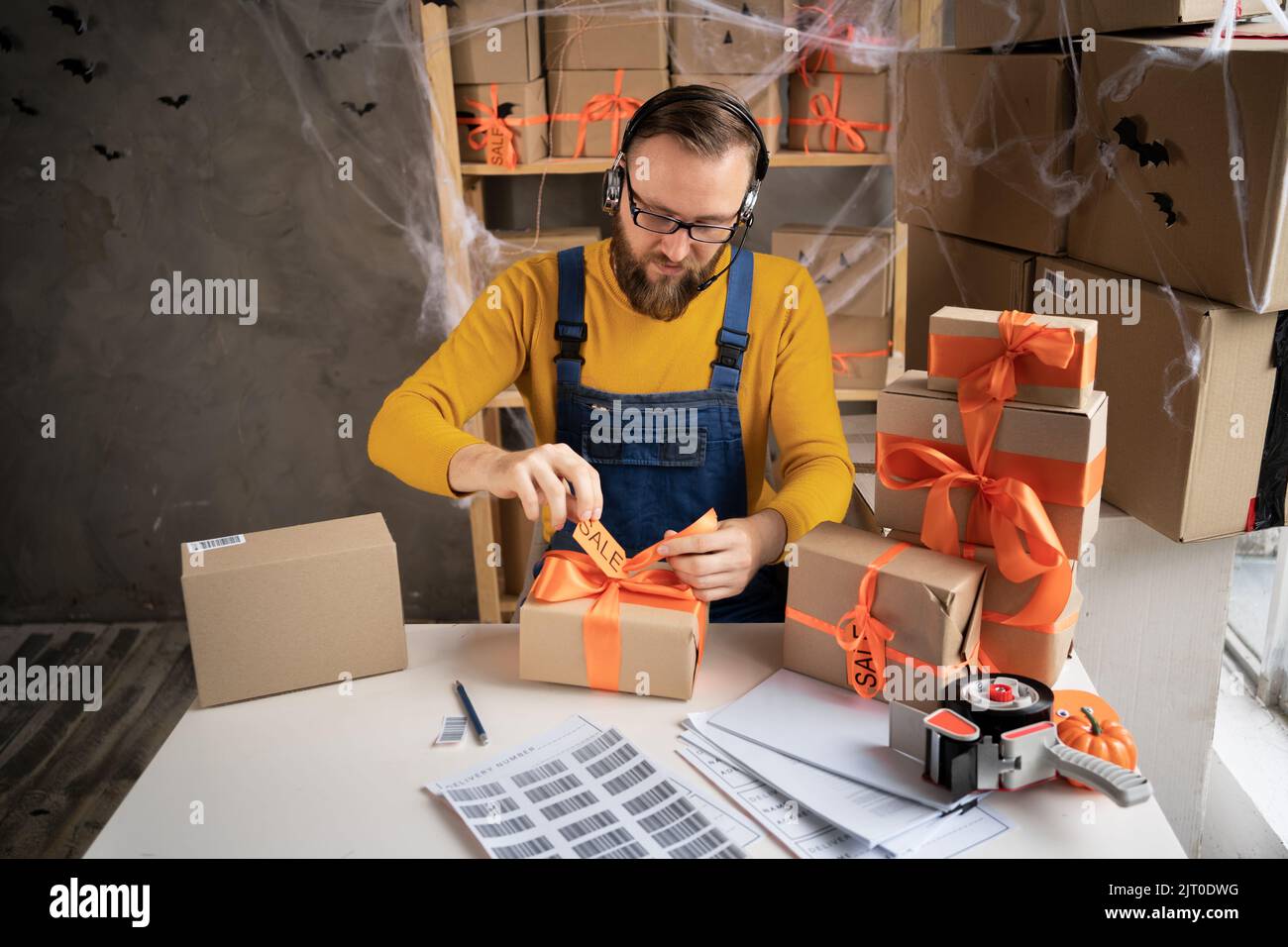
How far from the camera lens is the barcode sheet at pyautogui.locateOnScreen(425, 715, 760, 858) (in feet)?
3.43

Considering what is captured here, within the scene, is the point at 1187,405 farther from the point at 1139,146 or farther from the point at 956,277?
the point at 956,277

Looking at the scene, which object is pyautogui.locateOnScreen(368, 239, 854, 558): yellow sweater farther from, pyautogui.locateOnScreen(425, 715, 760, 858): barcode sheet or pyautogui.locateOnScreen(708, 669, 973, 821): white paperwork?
pyautogui.locateOnScreen(425, 715, 760, 858): barcode sheet

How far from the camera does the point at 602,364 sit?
6.06ft

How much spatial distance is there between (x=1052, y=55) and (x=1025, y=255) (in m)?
0.34

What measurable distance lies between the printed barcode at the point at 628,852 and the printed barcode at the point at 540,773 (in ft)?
0.46

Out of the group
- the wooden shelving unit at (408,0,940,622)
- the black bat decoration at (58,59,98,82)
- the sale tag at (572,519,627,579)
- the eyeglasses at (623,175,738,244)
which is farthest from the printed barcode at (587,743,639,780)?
the black bat decoration at (58,59,98,82)

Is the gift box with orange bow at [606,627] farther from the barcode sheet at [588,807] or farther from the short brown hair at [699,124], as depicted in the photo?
the short brown hair at [699,124]

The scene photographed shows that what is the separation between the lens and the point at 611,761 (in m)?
1.18

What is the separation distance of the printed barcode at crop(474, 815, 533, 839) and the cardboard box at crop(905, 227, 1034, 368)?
1.17 meters

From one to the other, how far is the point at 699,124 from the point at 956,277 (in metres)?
0.82

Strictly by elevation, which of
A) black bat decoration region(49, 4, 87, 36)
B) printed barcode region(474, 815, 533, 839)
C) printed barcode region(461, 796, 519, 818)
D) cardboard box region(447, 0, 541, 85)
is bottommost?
printed barcode region(474, 815, 533, 839)
